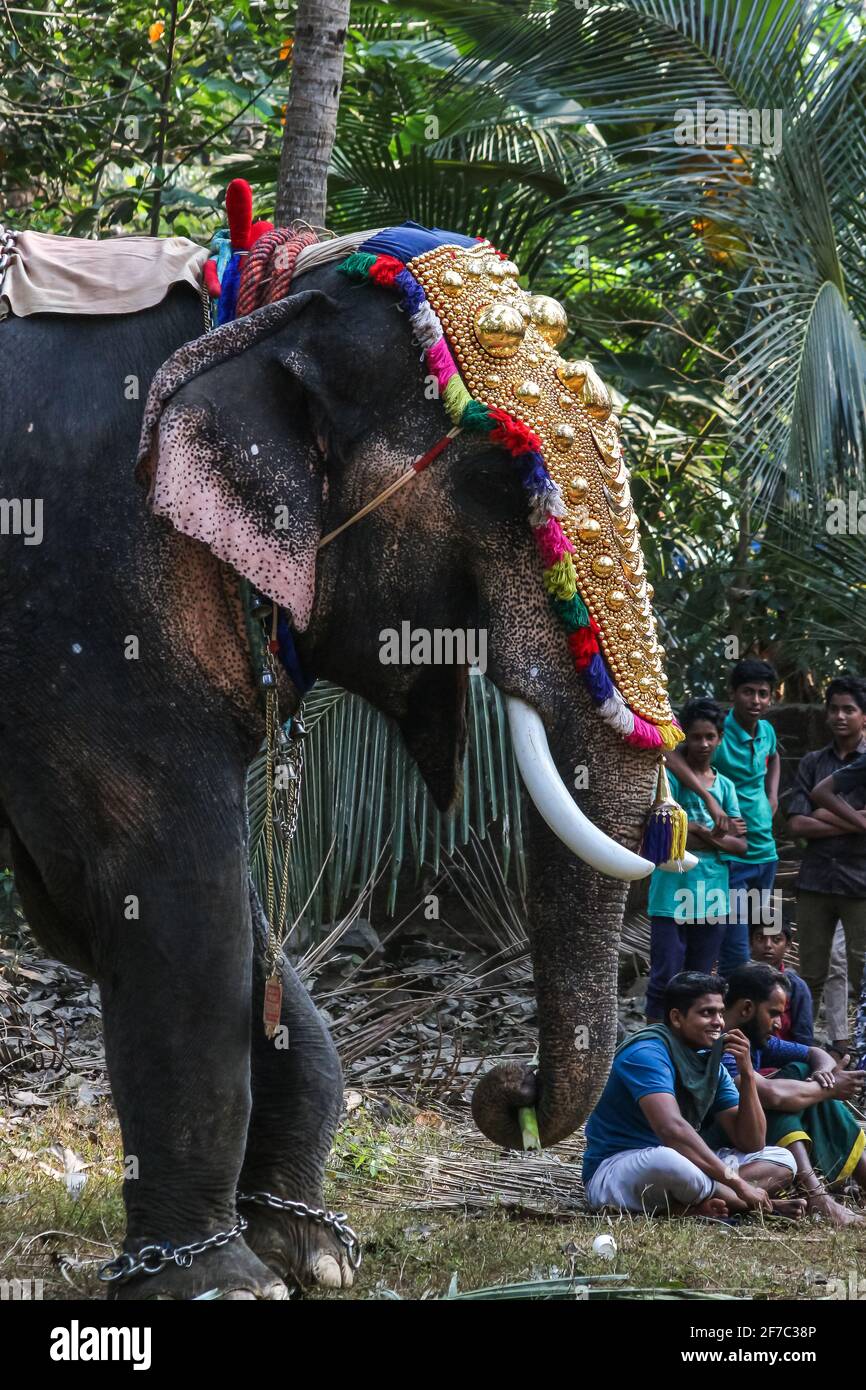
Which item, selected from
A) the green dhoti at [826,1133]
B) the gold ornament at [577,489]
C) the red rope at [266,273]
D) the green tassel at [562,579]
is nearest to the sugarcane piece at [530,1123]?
the green tassel at [562,579]

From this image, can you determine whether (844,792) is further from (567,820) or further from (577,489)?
(567,820)

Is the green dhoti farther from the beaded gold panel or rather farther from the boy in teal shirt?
Result: the beaded gold panel

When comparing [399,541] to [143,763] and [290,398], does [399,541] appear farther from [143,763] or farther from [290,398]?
[143,763]

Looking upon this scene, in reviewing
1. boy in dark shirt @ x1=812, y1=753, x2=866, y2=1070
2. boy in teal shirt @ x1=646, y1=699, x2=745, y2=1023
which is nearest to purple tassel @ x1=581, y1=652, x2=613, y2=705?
boy in teal shirt @ x1=646, y1=699, x2=745, y2=1023

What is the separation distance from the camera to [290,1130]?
4.18 metres

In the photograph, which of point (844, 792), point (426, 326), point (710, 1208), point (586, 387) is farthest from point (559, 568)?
point (844, 792)

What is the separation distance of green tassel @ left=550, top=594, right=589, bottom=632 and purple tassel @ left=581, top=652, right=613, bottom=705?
2.9 inches

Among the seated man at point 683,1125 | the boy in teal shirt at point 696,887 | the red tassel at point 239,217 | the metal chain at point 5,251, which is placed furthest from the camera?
the boy in teal shirt at point 696,887

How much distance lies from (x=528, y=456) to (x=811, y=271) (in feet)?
14.1

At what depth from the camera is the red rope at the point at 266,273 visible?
3.76 meters

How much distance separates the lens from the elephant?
3.52 meters

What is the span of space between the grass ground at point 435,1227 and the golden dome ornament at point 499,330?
199 centimetres

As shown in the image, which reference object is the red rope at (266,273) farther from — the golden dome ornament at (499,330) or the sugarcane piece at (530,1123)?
the sugarcane piece at (530,1123)

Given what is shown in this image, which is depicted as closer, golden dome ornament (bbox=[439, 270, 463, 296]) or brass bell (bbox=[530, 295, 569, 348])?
golden dome ornament (bbox=[439, 270, 463, 296])
